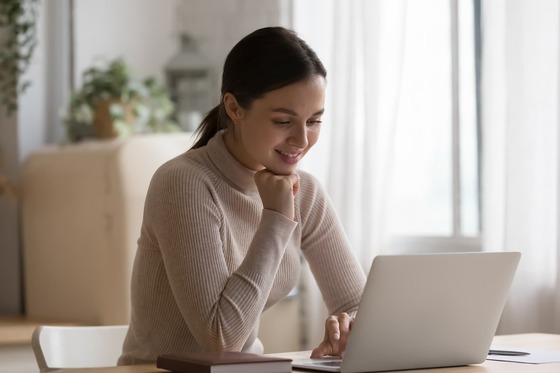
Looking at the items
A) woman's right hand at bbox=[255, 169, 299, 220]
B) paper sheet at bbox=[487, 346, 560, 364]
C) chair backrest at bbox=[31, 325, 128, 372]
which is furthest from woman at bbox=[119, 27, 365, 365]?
paper sheet at bbox=[487, 346, 560, 364]

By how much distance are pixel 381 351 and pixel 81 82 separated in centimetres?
307

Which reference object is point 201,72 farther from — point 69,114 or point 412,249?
point 412,249

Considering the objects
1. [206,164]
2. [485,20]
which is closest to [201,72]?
[485,20]

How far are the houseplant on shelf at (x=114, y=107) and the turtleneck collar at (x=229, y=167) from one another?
201 centimetres

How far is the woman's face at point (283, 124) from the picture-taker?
6.26 feet

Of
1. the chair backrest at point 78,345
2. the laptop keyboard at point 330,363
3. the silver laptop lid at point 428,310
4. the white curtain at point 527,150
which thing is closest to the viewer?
the silver laptop lid at point 428,310

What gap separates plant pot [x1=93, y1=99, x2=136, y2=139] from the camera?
157 inches

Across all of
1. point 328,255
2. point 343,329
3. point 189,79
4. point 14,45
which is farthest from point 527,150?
point 14,45

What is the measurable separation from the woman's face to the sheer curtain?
166 cm

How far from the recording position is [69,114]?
4.09 meters

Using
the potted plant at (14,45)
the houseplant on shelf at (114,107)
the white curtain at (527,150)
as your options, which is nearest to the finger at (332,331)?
the white curtain at (527,150)

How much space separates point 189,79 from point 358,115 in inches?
40.4

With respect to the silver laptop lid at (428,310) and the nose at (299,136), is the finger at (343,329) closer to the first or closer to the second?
the silver laptop lid at (428,310)

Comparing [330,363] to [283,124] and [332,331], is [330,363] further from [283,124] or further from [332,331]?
[283,124]
